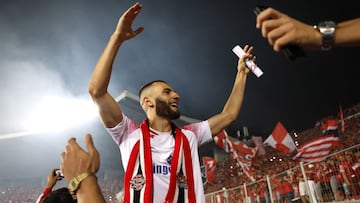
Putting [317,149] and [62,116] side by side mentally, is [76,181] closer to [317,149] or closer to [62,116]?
[317,149]

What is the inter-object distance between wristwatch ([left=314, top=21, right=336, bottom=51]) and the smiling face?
1.77 metres

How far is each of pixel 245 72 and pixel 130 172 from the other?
1716 millimetres

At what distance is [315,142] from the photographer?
28.0 feet

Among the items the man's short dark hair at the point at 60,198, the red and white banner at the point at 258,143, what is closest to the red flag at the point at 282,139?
the red and white banner at the point at 258,143

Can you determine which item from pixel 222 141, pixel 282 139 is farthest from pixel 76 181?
pixel 222 141

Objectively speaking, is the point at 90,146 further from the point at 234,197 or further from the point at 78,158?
the point at 234,197

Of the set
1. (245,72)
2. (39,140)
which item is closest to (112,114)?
(245,72)

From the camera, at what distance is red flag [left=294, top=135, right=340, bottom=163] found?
8.41 metres

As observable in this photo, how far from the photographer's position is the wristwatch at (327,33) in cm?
151

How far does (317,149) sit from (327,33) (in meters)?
7.76

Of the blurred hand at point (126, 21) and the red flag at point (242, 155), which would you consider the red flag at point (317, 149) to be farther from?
the blurred hand at point (126, 21)

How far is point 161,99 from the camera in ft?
10.3

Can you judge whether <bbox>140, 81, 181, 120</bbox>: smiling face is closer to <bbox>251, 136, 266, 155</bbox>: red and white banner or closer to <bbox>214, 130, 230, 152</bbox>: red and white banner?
<bbox>214, 130, 230, 152</bbox>: red and white banner

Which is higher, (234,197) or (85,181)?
(234,197)
